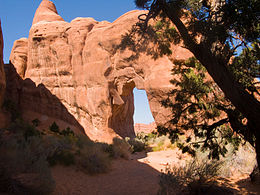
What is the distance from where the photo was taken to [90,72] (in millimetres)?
17188

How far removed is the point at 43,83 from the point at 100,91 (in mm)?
7489

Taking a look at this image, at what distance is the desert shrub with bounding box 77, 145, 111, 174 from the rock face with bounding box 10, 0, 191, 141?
539 cm

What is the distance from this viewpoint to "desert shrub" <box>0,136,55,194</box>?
4.64 m

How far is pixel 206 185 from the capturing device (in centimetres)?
572

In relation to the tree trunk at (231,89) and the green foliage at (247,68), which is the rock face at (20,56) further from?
the green foliage at (247,68)

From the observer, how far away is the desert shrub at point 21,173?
464 centimetres

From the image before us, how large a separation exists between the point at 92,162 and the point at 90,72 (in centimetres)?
1020

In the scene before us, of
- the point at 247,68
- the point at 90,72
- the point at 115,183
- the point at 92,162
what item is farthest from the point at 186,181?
the point at 90,72

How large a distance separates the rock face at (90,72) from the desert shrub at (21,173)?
859 cm

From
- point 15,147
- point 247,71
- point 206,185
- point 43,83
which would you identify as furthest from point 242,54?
point 43,83

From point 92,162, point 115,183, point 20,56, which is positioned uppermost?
point 20,56

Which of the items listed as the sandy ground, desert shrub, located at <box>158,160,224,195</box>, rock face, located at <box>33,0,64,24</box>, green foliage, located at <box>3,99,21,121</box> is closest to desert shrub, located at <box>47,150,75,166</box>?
the sandy ground

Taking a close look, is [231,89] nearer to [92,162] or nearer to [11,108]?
[92,162]

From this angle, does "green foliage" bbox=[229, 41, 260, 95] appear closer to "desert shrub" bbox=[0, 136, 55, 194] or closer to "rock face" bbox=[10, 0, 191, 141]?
"desert shrub" bbox=[0, 136, 55, 194]
